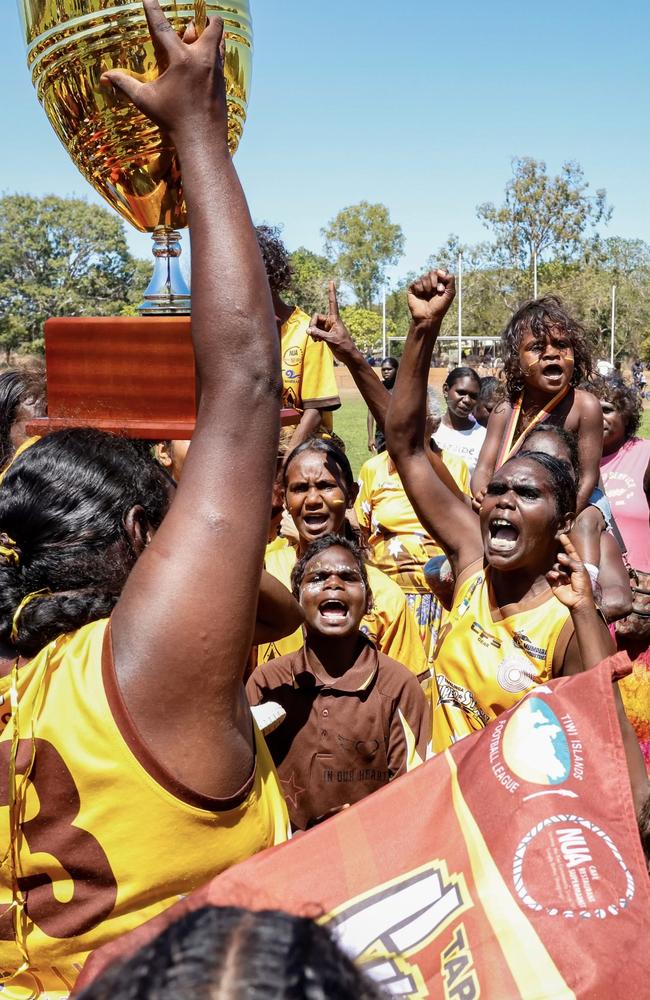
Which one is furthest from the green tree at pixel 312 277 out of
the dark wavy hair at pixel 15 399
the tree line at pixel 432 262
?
the dark wavy hair at pixel 15 399

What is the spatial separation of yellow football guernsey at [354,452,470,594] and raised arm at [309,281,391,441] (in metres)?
1.30

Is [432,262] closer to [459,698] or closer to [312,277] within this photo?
[312,277]

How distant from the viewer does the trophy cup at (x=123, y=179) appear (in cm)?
193

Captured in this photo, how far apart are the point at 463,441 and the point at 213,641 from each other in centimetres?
625

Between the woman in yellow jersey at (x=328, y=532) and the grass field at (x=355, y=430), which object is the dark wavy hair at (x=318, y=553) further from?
the grass field at (x=355, y=430)

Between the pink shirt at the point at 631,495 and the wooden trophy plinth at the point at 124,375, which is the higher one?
the wooden trophy plinth at the point at 124,375

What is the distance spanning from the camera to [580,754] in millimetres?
1661

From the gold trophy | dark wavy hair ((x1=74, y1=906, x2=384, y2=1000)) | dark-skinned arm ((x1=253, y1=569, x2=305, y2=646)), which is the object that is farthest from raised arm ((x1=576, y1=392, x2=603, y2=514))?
dark wavy hair ((x1=74, y1=906, x2=384, y2=1000))

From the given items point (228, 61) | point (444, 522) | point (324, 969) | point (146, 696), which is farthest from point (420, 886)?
point (228, 61)

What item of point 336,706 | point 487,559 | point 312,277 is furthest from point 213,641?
point 312,277

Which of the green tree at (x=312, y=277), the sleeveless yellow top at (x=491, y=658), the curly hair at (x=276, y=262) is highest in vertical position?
the green tree at (x=312, y=277)

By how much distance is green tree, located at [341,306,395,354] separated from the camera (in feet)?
173

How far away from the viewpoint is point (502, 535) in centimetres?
277

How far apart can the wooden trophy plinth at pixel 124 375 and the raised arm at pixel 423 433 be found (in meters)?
0.81
